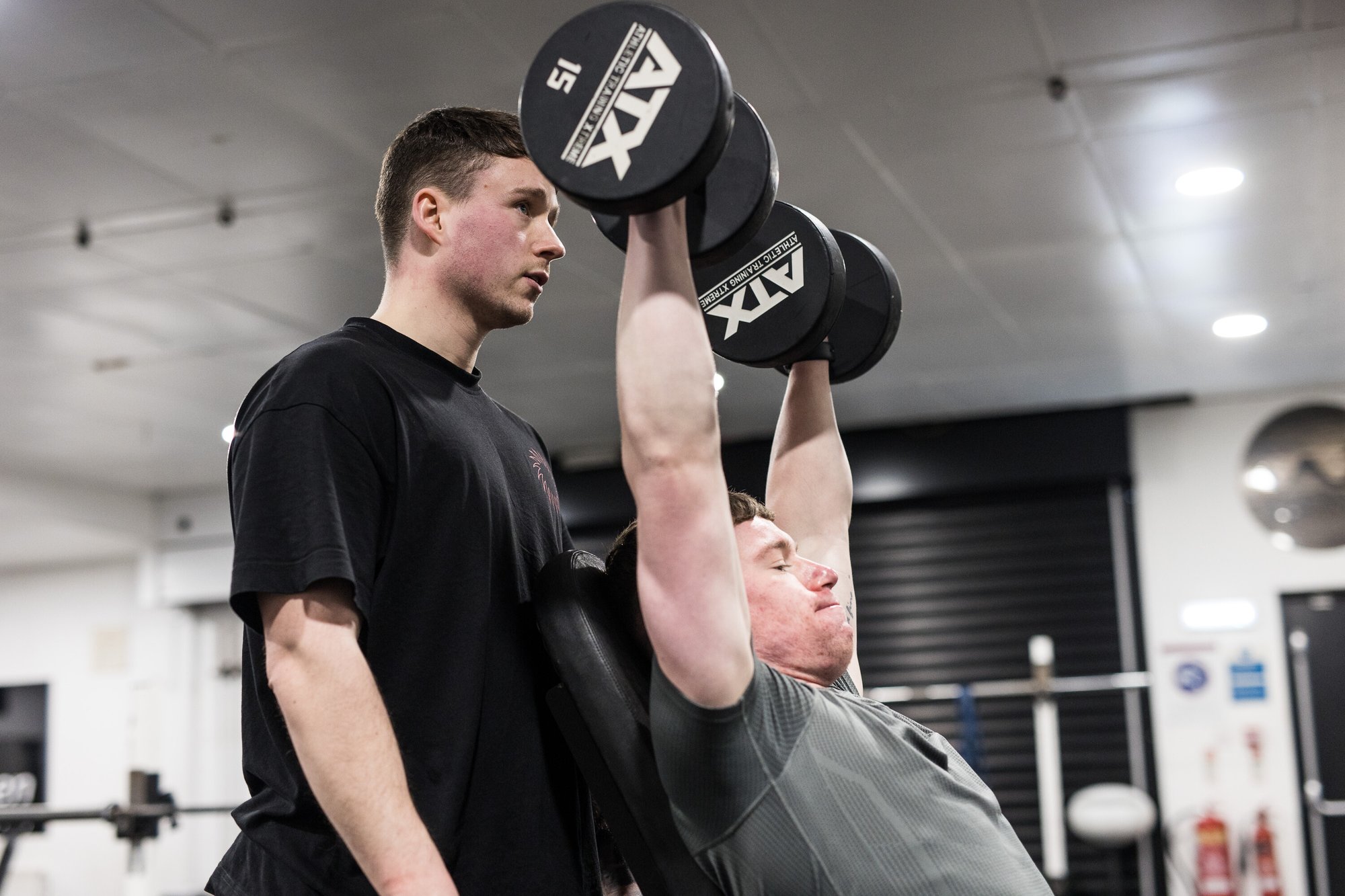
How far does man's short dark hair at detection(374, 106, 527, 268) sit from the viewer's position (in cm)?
135

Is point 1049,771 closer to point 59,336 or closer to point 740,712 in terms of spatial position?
point 59,336

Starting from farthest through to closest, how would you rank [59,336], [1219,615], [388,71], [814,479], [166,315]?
[1219,615], [59,336], [166,315], [388,71], [814,479]

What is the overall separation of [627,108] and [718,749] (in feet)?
1.88

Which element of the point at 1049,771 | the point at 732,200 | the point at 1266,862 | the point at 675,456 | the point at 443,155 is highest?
the point at 443,155

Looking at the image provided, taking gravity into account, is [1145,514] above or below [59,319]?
below

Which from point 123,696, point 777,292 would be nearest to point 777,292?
point 777,292

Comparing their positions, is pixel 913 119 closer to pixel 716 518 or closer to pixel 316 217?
pixel 316 217

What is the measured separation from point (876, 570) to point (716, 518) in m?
5.49

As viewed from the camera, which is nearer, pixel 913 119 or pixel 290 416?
pixel 290 416

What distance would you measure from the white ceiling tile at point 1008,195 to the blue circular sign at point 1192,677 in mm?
2743

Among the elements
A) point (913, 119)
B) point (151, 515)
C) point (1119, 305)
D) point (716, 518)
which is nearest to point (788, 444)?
point (716, 518)

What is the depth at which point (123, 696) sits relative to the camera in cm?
781

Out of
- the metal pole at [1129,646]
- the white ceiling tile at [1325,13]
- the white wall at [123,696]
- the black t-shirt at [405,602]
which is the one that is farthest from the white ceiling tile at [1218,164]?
the white wall at [123,696]

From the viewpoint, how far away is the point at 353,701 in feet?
3.60
